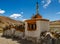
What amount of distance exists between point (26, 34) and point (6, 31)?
5167mm

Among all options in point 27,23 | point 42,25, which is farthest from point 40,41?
point 27,23

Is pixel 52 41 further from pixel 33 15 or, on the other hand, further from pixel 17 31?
pixel 17 31

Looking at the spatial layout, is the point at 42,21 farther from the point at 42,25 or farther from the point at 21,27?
the point at 21,27

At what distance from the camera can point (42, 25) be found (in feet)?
54.0

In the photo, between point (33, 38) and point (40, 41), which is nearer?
point (40, 41)

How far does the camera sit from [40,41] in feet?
50.2

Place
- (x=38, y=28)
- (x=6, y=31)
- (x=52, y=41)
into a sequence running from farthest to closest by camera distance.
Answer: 1. (x=6, y=31)
2. (x=38, y=28)
3. (x=52, y=41)

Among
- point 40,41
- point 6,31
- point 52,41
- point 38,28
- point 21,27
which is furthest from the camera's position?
point 6,31

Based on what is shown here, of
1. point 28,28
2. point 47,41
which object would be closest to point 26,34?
point 28,28

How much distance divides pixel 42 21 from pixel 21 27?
12.8 ft

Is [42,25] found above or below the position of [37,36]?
above

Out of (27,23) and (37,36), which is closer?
(37,36)

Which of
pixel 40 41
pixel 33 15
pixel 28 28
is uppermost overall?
pixel 33 15

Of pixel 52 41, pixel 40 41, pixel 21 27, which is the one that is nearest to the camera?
pixel 52 41
